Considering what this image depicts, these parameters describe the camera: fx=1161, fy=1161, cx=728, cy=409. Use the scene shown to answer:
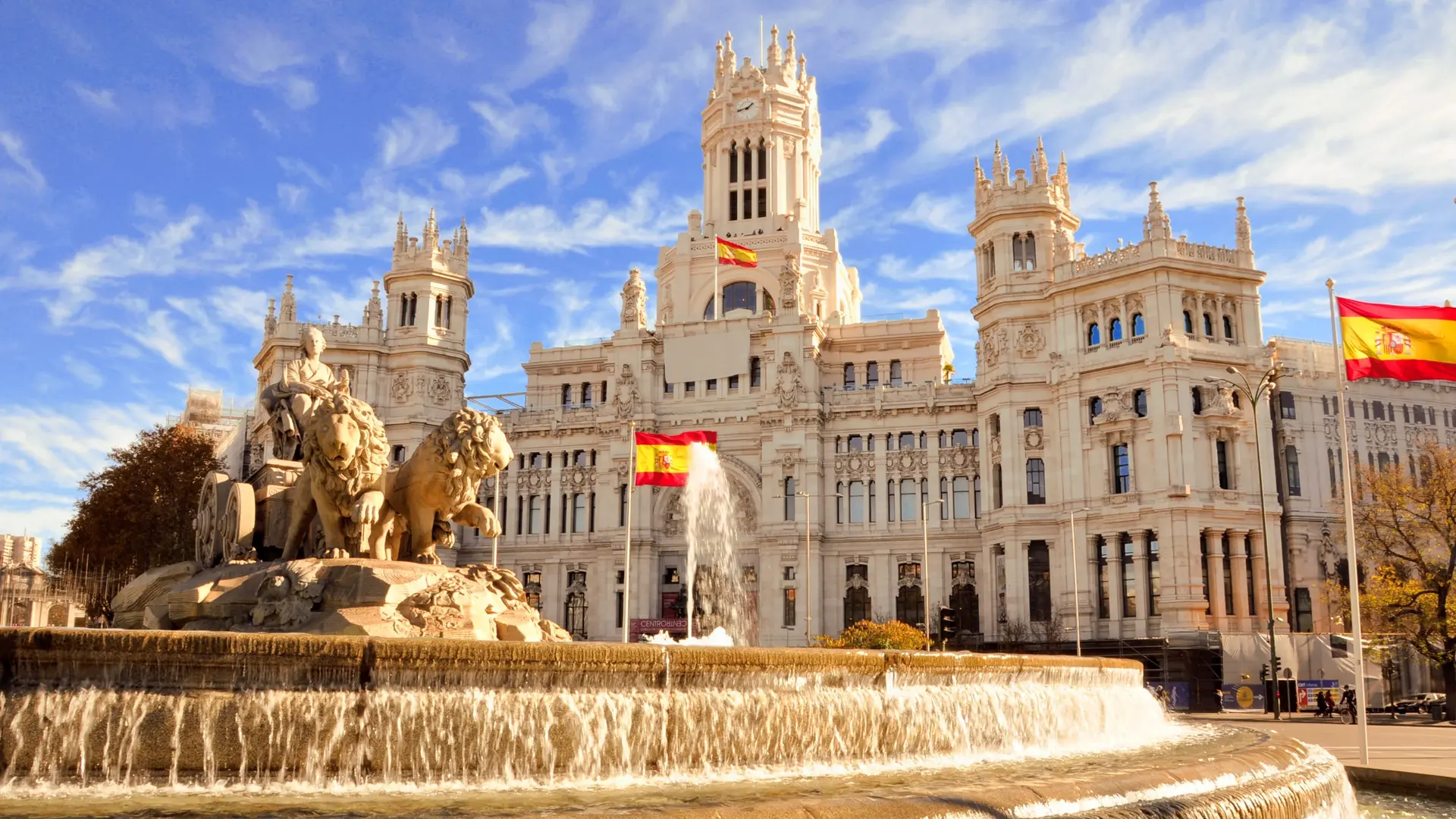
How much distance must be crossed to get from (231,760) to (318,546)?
5.23 m

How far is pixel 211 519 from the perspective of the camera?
16.4m

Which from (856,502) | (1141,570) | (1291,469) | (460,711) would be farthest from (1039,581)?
(460,711)

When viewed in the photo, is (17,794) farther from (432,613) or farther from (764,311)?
(764,311)

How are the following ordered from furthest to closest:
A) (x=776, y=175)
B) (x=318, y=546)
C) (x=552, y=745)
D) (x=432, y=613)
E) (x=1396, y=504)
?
(x=776, y=175) → (x=1396, y=504) → (x=318, y=546) → (x=432, y=613) → (x=552, y=745)

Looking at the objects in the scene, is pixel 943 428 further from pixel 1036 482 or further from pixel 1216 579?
pixel 1216 579

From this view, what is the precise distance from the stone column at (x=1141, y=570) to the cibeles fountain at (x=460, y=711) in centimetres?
4379

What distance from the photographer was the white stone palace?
194ft

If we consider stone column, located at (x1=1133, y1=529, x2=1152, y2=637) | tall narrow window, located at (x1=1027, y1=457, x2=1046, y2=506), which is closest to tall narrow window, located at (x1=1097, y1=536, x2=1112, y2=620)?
stone column, located at (x1=1133, y1=529, x2=1152, y2=637)

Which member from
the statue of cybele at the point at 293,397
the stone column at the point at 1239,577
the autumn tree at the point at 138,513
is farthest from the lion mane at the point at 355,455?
the stone column at the point at 1239,577

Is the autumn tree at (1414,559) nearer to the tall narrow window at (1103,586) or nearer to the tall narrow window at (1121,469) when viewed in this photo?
the tall narrow window at (1121,469)

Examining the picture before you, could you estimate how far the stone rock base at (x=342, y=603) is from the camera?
13430 mm

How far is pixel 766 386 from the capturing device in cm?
7319

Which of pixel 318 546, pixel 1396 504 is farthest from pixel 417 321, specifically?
pixel 318 546

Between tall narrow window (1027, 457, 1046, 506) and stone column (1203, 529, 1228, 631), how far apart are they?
9134 millimetres
